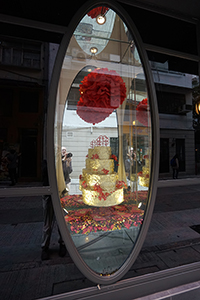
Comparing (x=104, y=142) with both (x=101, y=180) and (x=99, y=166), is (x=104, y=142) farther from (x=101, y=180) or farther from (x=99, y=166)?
(x=101, y=180)

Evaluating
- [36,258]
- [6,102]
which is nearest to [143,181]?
[36,258]

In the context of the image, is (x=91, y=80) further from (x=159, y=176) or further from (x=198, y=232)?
(x=198, y=232)

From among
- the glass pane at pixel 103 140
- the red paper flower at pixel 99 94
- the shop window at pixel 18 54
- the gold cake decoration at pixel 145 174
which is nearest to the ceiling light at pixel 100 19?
the glass pane at pixel 103 140

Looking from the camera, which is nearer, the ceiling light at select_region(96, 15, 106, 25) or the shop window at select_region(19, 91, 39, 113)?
the shop window at select_region(19, 91, 39, 113)

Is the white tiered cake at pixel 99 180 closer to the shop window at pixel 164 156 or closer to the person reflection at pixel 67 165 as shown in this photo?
the person reflection at pixel 67 165

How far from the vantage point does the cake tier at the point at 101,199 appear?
3.85 ft

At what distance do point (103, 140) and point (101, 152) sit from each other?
11 cm

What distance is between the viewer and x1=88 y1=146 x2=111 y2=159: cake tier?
1.18 metres

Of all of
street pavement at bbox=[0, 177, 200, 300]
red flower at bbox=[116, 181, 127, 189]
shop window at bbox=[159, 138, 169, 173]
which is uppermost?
shop window at bbox=[159, 138, 169, 173]

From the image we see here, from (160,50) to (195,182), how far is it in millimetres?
1140

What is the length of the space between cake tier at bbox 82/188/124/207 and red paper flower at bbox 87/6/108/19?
4.36ft

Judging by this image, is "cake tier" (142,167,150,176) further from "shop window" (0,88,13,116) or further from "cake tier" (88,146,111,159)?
"shop window" (0,88,13,116)

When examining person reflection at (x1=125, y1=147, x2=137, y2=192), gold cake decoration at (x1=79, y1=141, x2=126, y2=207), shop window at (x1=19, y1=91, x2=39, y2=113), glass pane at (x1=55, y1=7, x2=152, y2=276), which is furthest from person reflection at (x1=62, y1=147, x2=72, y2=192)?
person reflection at (x1=125, y1=147, x2=137, y2=192)

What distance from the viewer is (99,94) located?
1.25m
